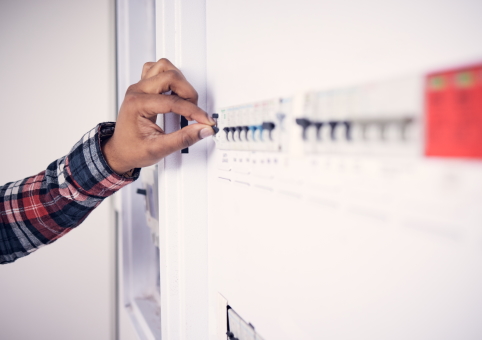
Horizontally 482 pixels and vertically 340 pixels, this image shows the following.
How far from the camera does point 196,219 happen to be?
773 mm

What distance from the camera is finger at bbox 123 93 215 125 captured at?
2.02 ft

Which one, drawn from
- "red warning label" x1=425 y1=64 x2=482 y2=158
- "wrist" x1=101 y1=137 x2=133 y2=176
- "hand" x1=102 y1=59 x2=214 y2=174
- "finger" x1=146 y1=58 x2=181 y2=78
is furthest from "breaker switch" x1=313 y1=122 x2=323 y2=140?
"wrist" x1=101 y1=137 x2=133 y2=176

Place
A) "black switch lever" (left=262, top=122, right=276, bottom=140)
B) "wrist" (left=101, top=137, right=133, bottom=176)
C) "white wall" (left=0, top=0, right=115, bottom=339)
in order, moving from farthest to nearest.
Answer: "white wall" (left=0, top=0, right=115, bottom=339)
"wrist" (left=101, top=137, right=133, bottom=176)
"black switch lever" (left=262, top=122, right=276, bottom=140)

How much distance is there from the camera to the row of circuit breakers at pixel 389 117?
247 millimetres

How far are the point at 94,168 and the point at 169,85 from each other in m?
0.34

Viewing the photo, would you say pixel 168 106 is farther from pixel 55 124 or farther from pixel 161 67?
pixel 55 124

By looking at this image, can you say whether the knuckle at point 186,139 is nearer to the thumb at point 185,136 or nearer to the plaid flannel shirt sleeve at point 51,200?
the thumb at point 185,136

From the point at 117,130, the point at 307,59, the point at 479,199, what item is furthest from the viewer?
the point at 117,130

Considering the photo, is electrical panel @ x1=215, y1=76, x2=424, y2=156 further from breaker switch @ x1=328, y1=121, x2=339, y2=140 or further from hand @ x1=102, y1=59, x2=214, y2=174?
hand @ x1=102, y1=59, x2=214, y2=174

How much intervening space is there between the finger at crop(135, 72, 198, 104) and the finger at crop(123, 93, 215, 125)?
0.9 inches

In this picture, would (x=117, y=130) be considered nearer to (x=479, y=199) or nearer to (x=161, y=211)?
(x=161, y=211)

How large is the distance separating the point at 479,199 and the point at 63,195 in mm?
967

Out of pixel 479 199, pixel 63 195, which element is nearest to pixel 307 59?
pixel 479 199

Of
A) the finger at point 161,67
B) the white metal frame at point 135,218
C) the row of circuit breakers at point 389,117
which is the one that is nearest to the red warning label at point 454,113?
the row of circuit breakers at point 389,117
